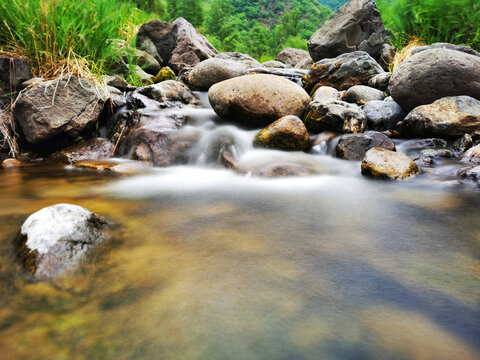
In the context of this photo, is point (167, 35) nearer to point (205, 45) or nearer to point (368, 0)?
point (205, 45)

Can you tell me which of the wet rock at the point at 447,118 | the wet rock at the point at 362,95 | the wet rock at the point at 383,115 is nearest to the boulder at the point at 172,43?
the wet rock at the point at 362,95

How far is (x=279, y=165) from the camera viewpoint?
11.9 feet

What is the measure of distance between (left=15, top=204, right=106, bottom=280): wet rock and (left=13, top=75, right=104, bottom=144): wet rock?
2.80 metres

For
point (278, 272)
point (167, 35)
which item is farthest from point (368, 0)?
point (278, 272)

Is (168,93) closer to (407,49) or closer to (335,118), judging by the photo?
(335,118)

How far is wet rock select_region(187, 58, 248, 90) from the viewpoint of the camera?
6770 mm

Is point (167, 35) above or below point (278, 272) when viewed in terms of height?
above

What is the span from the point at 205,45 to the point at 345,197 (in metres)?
9.85

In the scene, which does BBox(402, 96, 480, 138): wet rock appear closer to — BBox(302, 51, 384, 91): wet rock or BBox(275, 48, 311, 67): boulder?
BBox(302, 51, 384, 91): wet rock

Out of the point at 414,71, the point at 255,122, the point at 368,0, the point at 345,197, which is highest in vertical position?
the point at 368,0

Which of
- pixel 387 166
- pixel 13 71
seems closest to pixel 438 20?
pixel 387 166

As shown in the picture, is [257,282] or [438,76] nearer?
[257,282]

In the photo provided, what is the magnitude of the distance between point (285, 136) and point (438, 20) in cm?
555

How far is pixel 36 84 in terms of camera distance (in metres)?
3.93
